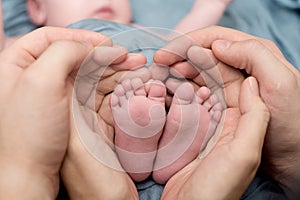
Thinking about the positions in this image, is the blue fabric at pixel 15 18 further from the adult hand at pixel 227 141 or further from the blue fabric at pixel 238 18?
the adult hand at pixel 227 141

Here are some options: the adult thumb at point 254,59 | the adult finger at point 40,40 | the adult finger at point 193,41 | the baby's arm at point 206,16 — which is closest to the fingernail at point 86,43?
the adult finger at point 40,40

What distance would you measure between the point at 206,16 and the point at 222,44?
1.05ft

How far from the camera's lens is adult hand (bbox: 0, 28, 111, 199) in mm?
714

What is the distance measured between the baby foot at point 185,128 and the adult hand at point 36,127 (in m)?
0.20

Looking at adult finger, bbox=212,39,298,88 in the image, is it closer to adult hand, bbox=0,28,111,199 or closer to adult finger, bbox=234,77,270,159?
adult finger, bbox=234,77,270,159

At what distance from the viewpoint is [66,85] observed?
0.78 meters

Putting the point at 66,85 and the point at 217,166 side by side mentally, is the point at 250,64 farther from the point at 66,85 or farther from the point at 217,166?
the point at 66,85

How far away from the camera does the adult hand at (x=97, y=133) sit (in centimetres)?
75

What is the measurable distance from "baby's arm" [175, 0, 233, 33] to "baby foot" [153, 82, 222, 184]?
1.14 feet

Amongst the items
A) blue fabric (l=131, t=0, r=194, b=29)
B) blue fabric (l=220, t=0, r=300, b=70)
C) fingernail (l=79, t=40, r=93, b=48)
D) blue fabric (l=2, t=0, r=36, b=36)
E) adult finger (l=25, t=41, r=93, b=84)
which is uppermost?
adult finger (l=25, t=41, r=93, b=84)

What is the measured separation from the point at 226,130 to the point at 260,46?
168 mm

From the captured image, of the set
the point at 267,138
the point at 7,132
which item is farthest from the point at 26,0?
the point at 267,138

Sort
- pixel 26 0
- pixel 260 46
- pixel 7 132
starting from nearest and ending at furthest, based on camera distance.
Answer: pixel 7 132 → pixel 260 46 → pixel 26 0

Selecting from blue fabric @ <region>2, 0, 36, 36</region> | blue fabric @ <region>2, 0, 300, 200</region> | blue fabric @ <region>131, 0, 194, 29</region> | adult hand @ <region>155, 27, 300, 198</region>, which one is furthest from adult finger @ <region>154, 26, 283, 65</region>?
blue fabric @ <region>2, 0, 36, 36</region>
